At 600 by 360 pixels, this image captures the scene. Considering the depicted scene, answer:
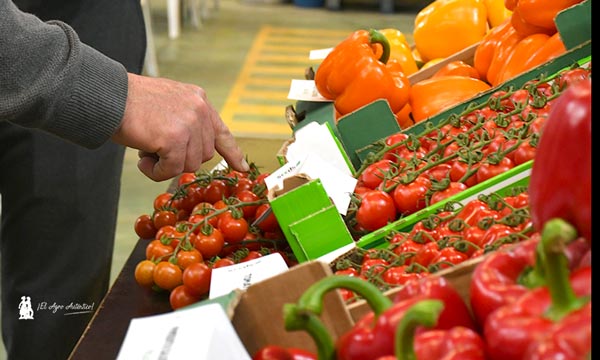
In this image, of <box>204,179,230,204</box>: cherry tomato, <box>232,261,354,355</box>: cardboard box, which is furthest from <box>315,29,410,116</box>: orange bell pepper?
<box>232,261,354,355</box>: cardboard box

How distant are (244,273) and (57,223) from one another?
1146mm

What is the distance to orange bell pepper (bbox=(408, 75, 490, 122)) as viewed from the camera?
2.04 meters

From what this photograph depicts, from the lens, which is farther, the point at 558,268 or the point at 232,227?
the point at 232,227

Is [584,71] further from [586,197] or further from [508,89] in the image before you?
[586,197]

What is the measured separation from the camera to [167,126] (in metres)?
1.54

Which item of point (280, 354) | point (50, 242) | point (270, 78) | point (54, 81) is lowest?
point (270, 78)

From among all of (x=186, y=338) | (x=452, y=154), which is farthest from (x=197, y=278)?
(x=186, y=338)

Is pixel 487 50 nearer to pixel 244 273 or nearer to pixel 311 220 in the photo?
pixel 311 220

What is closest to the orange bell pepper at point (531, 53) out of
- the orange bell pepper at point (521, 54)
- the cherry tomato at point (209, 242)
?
the orange bell pepper at point (521, 54)

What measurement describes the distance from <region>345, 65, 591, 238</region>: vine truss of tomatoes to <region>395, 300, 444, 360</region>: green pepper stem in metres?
0.80

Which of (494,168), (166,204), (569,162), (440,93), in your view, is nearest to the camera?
(569,162)

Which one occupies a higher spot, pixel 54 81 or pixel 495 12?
pixel 54 81

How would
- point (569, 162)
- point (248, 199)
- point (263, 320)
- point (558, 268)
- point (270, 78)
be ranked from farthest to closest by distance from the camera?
point (270, 78) → point (248, 199) → point (263, 320) → point (569, 162) → point (558, 268)

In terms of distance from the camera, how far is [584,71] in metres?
1.66
